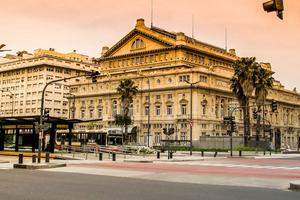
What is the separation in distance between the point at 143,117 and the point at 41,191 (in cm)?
7572

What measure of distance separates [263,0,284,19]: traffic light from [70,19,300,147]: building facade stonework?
65.2 m

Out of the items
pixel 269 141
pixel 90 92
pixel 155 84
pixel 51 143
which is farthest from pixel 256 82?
pixel 90 92

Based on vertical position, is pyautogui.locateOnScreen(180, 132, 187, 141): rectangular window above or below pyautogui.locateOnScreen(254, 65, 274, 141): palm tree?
below

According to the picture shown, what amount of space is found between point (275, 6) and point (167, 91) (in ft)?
256

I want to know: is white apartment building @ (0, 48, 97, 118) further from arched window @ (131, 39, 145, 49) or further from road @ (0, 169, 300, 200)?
road @ (0, 169, 300, 200)

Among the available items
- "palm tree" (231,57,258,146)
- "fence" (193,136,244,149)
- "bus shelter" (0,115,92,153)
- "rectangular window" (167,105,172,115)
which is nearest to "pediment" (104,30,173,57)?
"rectangular window" (167,105,172,115)

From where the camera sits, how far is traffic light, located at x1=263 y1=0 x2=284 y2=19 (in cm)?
827

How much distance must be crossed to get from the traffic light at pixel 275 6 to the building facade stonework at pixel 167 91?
6524cm

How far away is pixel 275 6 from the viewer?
8.27m

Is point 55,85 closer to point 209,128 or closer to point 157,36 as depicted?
point 157,36

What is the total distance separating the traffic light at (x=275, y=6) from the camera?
827 centimetres

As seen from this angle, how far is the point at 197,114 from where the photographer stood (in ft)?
268

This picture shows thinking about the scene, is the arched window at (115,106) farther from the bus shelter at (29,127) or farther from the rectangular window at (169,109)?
the bus shelter at (29,127)

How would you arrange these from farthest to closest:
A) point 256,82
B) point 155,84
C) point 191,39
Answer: point 191,39 → point 155,84 → point 256,82
